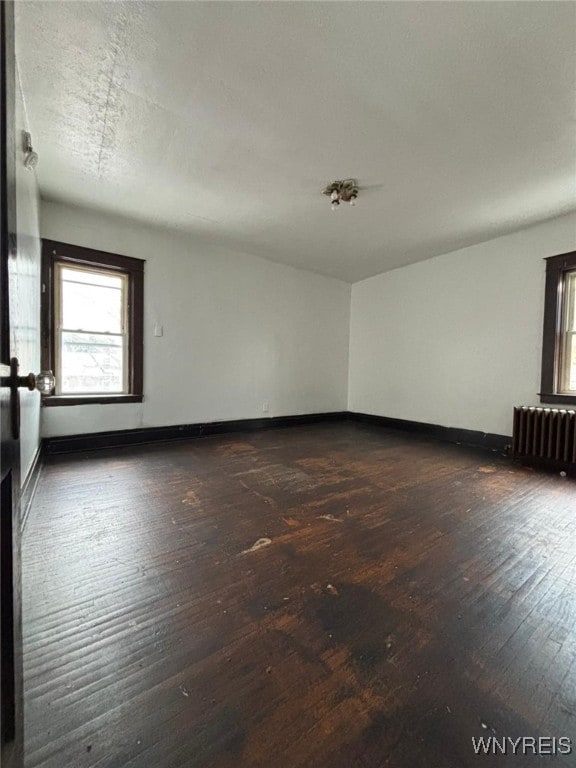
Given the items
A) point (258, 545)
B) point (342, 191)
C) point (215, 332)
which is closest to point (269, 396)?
point (215, 332)

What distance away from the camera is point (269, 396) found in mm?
5387

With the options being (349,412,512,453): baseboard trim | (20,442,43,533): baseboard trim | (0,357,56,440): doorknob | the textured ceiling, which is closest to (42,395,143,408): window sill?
(20,442,43,533): baseboard trim

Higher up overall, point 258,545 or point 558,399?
point 558,399

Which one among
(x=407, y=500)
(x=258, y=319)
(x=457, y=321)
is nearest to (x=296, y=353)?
(x=258, y=319)

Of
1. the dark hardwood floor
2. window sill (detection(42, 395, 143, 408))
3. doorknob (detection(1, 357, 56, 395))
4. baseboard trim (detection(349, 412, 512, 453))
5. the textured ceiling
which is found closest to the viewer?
doorknob (detection(1, 357, 56, 395))

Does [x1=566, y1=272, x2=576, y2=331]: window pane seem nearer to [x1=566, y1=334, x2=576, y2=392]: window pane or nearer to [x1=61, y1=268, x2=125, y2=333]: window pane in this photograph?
[x1=566, y1=334, x2=576, y2=392]: window pane

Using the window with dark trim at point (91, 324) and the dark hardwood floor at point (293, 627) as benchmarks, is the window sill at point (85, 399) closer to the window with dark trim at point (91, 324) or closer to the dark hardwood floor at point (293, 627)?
the window with dark trim at point (91, 324)

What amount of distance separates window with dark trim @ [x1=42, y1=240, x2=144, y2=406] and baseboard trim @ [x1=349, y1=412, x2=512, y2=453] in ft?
13.2

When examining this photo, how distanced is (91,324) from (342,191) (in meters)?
3.18

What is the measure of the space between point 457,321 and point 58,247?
517 centimetres

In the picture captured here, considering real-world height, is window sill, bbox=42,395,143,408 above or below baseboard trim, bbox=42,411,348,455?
above

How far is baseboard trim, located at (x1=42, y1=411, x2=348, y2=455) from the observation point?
3637mm

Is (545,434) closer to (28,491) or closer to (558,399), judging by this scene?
(558,399)

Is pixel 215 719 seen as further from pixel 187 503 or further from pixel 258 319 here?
pixel 258 319
